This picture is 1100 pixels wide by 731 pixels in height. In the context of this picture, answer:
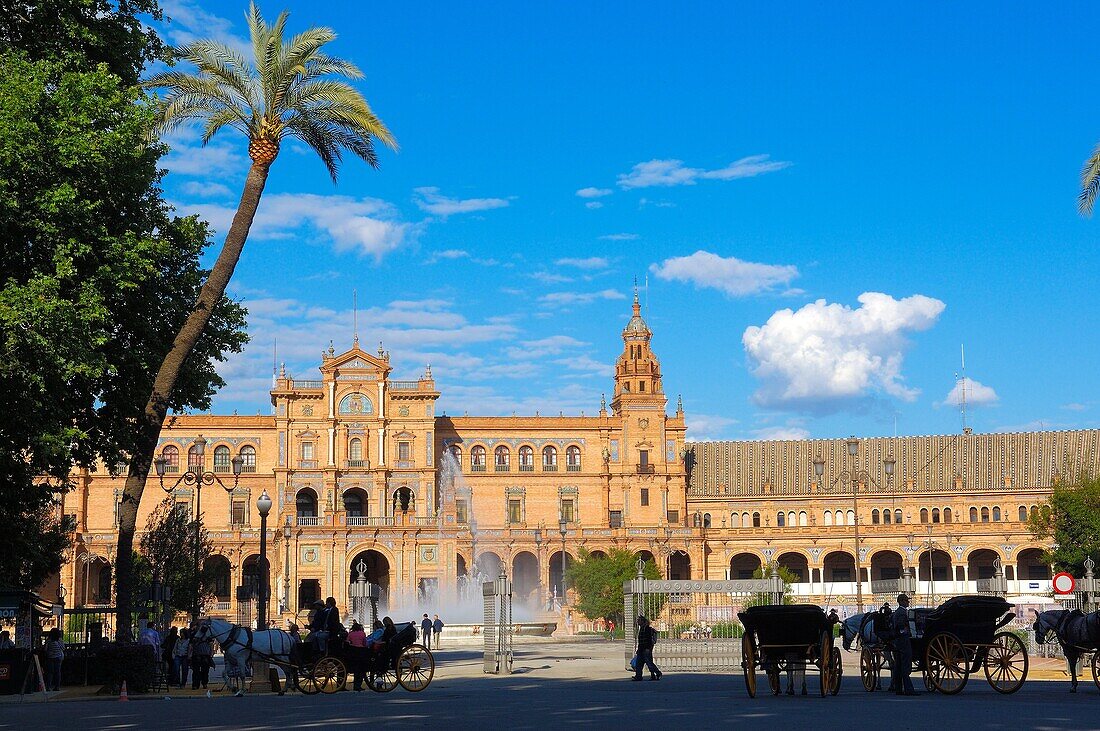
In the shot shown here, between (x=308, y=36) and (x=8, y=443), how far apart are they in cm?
1095

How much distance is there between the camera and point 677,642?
3506 cm

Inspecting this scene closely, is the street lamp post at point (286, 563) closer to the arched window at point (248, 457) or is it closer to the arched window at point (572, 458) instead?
the arched window at point (248, 457)

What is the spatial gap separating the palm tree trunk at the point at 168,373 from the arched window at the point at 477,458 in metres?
61.1

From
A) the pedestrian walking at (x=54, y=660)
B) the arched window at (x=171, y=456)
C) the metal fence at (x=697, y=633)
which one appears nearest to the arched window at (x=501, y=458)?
the arched window at (x=171, y=456)

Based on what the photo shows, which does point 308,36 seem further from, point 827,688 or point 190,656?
point 827,688

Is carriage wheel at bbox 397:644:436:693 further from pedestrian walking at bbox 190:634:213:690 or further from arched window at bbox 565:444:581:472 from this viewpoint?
arched window at bbox 565:444:581:472

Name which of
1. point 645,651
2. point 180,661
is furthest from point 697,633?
point 180,661

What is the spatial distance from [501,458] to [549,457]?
3.38 m

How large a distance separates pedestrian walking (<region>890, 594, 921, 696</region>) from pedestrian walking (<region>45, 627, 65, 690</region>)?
55.1 feet

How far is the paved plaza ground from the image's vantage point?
16.1 meters

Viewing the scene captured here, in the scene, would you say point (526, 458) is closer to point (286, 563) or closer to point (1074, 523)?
point (286, 563)

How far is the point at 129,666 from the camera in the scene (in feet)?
85.5

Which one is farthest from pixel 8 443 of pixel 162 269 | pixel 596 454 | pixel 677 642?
pixel 596 454

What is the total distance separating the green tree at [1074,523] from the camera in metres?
68.6
